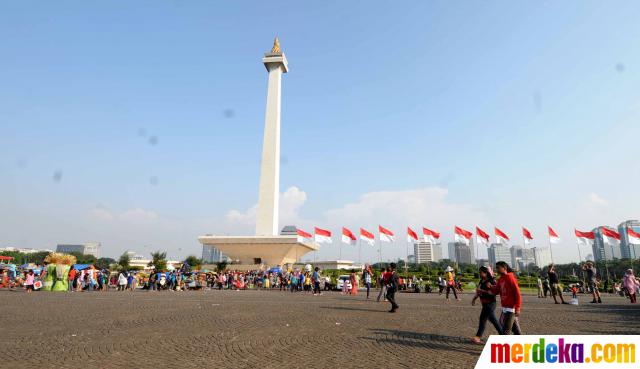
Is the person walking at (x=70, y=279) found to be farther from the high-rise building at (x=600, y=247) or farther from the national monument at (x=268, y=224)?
the high-rise building at (x=600, y=247)

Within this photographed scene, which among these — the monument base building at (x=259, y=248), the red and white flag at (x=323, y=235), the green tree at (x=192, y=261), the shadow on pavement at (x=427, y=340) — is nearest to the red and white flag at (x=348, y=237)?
the red and white flag at (x=323, y=235)

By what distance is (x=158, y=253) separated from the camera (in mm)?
60438

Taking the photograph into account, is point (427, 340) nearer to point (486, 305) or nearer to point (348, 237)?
point (486, 305)

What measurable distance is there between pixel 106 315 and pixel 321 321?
6326mm

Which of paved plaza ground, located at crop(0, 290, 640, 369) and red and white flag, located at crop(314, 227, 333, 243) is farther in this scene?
red and white flag, located at crop(314, 227, 333, 243)

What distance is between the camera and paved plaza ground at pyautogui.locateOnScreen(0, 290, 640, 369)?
6188 mm

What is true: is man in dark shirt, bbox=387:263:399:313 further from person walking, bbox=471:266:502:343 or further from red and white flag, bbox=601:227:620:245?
red and white flag, bbox=601:227:620:245

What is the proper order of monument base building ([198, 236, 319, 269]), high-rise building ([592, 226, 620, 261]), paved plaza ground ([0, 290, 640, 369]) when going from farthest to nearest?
1. monument base building ([198, 236, 319, 269])
2. high-rise building ([592, 226, 620, 261])
3. paved plaza ground ([0, 290, 640, 369])

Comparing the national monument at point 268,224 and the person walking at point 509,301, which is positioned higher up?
the national monument at point 268,224

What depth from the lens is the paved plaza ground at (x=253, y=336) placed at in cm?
619

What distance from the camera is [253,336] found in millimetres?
8203

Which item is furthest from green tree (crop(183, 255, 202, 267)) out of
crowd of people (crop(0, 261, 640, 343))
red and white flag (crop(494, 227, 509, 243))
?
red and white flag (crop(494, 227, 509, 243))

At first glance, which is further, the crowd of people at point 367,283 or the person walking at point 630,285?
the person walking at point 630,285

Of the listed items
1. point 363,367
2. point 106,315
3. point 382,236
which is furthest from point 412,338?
point 382,236
